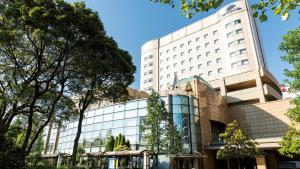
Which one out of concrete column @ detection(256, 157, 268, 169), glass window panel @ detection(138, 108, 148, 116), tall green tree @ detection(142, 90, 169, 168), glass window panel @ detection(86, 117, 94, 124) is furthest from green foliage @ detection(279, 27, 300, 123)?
glass window panel @ detection(86, 117, 94, 124)

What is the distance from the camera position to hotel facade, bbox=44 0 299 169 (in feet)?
95.5

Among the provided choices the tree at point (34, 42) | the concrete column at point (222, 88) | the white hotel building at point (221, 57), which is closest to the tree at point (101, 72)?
the tree at point (34, 42)

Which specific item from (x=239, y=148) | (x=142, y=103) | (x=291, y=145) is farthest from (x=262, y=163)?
(x=142, y=103)

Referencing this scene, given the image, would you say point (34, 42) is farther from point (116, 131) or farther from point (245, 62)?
point (245, 62)

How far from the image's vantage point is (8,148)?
12.6 metres

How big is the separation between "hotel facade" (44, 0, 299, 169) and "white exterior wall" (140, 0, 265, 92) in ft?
0.62

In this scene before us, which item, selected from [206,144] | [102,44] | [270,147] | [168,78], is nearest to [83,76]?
[102,44]

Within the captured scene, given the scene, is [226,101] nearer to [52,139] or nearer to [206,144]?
[206,144]

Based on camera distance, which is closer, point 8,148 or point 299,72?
point 8,148

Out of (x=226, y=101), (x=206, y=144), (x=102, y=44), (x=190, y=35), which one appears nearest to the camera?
(x=102, y=44)

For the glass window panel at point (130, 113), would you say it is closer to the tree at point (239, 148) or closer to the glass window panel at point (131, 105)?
the glass window panel at point (131, 105)

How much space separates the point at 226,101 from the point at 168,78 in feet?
67.7

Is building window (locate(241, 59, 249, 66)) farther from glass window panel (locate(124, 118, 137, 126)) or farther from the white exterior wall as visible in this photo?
glass window panel (locate(124, 118, 137, 126))

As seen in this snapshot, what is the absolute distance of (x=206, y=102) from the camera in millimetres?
33719
